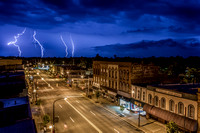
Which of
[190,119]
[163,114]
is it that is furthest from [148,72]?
[190,119]

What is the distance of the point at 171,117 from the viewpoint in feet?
85.3

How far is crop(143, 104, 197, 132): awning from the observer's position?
73.8 feet

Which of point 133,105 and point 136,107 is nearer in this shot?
point 136,107

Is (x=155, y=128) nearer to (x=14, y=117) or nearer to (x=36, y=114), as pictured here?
(x=14, y=117)

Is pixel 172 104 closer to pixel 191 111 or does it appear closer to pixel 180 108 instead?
pixel 180 108

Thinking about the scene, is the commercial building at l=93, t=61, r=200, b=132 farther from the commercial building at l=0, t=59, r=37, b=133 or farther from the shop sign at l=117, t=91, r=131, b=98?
the commercial building at l=0, t=59, r=37, b=133

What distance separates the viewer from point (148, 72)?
42.3m

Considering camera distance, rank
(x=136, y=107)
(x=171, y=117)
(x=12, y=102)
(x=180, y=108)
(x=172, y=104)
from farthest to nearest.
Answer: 1. (x=136, y=107)
2. (x=172, y=104)
3. (x=171, y=117)
4. (x=180, y=108)
5. (x=12, y=102)

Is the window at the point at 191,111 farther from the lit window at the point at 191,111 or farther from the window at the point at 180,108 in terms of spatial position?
the window at the point at 180,108

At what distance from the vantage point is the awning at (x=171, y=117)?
22508 millimetres

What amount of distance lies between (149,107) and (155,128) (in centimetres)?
475

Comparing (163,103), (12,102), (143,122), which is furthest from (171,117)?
(12,102)

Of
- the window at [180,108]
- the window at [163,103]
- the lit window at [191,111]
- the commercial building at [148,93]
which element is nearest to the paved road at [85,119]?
the commercial building at [148,93]

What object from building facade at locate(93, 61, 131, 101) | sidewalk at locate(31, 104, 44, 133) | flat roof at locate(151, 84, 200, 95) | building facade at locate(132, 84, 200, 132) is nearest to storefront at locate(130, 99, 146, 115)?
building facade at locate(132, 84, 200, 132)
